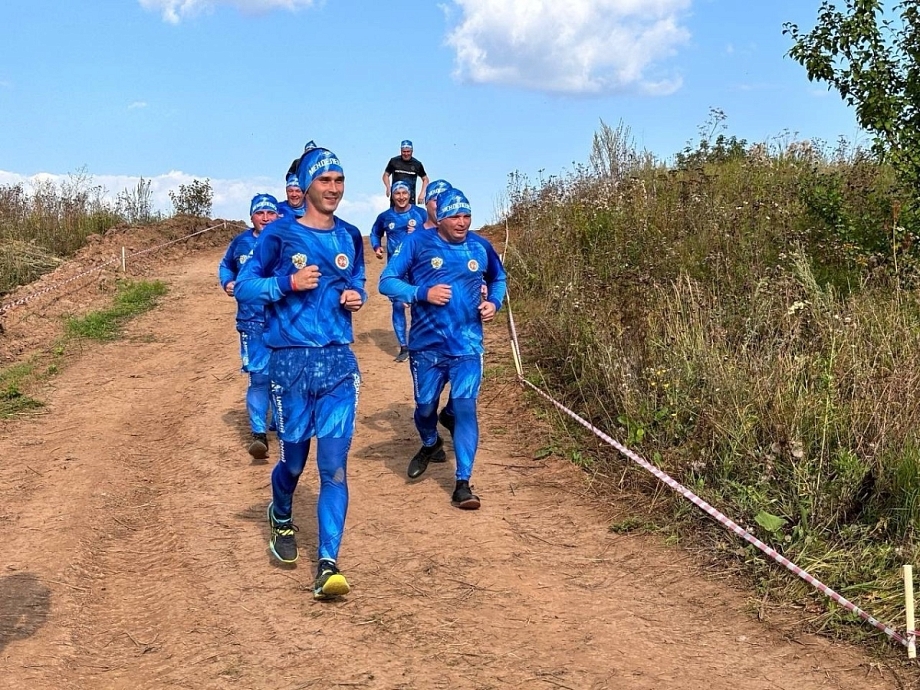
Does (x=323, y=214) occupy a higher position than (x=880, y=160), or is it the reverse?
(x=880, y=160)

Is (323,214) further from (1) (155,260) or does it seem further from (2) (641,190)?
(1) (155,260)

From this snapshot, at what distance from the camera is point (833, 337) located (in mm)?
5695

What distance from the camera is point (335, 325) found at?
447 cm

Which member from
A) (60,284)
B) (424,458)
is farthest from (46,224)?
(424,458)

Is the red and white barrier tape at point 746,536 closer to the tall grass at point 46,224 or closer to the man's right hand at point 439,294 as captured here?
the man's right hand at point 439,294

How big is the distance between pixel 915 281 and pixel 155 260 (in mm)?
14375

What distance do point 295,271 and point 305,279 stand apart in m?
0.22

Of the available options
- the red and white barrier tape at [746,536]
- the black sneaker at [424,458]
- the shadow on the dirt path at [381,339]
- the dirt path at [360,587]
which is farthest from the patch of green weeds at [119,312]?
the red and white barrier tape at [746,536]

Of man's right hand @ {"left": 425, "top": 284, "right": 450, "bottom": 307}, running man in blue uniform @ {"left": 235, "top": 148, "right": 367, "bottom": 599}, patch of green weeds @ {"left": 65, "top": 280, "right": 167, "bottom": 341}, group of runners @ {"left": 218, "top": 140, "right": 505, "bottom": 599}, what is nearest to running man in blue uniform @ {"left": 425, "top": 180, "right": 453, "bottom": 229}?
group of runners @ {"left": 218, "top": 140, "right": 505, "bottom": 599}

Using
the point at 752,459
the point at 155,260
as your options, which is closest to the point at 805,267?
the point at 752,459

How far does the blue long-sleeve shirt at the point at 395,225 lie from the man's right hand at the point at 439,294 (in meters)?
4.39

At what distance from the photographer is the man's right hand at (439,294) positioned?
17.5 feet

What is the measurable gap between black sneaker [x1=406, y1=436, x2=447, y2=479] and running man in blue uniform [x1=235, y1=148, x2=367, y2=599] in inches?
73.3

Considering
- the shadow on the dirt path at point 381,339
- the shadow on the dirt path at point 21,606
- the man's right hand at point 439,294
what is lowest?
the shadow on the dirt path at point 21,606
